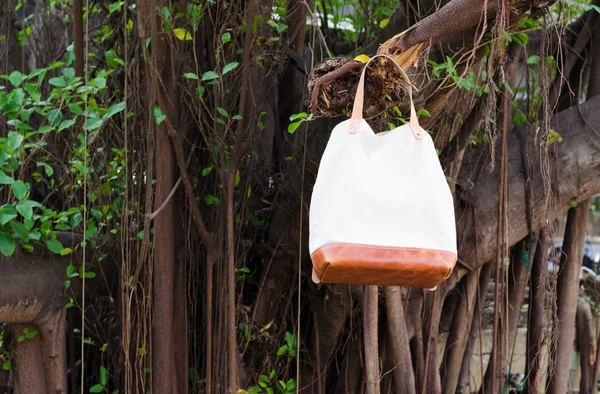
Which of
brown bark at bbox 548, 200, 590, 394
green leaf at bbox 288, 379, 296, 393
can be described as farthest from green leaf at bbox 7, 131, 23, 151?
brown bark at bbox 548, 200, 590, 394

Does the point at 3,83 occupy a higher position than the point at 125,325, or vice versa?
the point at 3,83

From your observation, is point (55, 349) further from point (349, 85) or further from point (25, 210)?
point (349, 85)

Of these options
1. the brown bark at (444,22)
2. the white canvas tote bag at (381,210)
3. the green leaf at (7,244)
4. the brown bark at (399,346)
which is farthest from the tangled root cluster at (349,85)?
the green leaf at (7,244)

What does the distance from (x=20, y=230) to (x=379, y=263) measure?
68.7 inches

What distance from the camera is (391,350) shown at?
3.26 m

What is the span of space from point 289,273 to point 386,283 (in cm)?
153

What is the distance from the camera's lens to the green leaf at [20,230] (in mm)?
3031

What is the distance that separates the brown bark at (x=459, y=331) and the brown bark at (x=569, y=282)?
496 millimetres

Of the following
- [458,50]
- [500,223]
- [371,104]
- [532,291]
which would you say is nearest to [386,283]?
[371,104]

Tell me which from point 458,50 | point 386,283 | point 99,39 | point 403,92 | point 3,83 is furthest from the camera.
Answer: point 3,83

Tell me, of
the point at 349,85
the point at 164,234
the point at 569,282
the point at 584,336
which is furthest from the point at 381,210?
the point at 584,336

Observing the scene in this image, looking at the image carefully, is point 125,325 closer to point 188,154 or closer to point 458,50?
point 188,154

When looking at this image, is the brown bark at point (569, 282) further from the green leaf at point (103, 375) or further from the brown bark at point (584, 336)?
the green leaf at point (103, 375)

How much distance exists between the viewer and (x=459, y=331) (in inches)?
146
